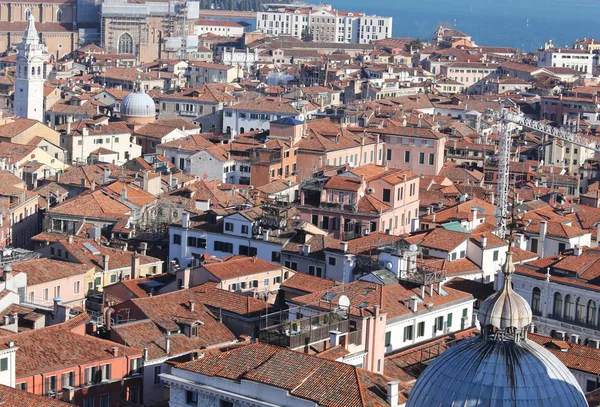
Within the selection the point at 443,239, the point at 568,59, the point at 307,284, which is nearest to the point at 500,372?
the point at 307,284

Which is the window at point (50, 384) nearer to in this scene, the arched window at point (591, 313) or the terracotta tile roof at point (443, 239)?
the arched window at point (591, 313)

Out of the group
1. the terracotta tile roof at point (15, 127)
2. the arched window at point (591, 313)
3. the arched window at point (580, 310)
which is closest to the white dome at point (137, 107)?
the terracotta tile roof at point (15, 127)

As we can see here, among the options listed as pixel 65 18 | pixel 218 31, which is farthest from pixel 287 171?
pixel 218 31

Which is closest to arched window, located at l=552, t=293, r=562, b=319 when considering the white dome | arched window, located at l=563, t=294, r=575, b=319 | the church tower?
arched window, located at l=563, t=294, r=575, b=319

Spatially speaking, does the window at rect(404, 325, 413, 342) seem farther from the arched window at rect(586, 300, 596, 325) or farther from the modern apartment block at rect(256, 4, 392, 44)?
the modern apartment block at rect(256, 4, 392, 44)

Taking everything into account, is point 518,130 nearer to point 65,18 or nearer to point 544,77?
point 544,77

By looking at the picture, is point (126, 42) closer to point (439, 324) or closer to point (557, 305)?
point (557, 305)
